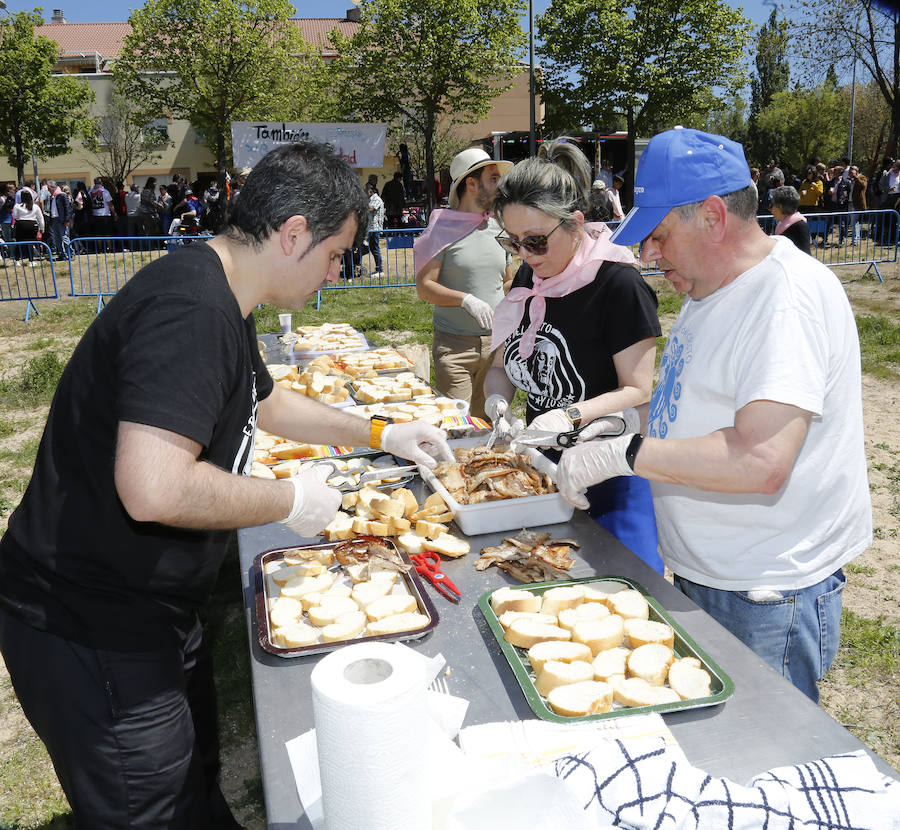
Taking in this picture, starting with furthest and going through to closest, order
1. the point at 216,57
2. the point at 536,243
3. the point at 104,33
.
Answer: the point at 104,33 < the point at 216,57 < the point at 536,243

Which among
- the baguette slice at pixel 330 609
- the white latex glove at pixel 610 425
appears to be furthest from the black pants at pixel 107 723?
the white latex glove at pixel 610 425

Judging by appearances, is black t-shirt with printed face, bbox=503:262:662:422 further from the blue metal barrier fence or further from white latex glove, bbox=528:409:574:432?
the blue metal barrier fence

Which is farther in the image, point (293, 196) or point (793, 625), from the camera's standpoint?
point (793, 625)

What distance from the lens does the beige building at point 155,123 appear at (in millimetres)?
41469

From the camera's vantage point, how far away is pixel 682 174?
1854 mm

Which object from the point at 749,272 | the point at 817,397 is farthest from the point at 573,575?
the point at 749,272

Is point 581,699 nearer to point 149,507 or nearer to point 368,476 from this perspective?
point 149,507

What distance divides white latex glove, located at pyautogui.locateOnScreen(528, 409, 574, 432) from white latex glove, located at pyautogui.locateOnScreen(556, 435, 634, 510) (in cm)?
25

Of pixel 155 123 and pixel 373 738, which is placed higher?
pixel 155 123

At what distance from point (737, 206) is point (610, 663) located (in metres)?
1.19

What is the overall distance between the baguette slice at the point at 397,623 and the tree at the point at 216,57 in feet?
96.7

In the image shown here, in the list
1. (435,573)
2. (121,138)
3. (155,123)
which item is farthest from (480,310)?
(155,123)

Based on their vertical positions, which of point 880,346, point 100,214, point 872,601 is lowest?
point 872,601

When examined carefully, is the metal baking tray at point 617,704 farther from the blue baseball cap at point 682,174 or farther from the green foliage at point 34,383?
the green foliage at point 34,383
